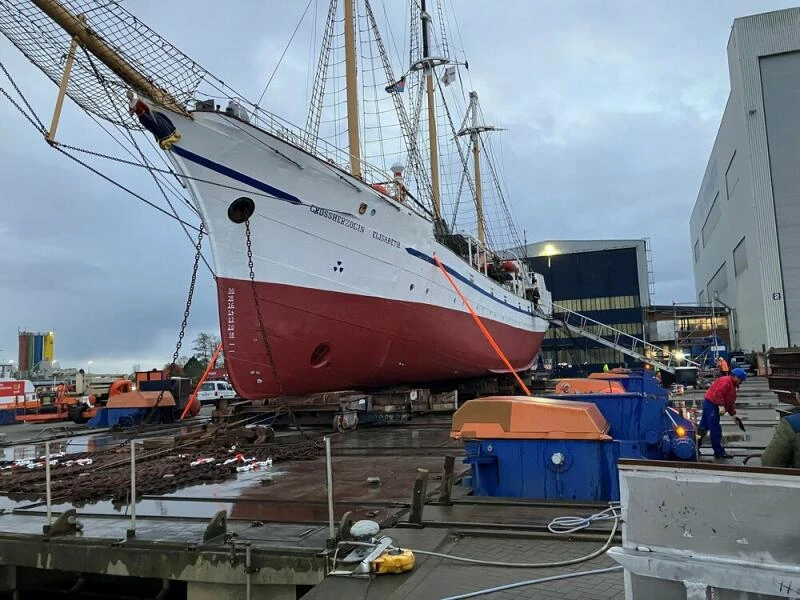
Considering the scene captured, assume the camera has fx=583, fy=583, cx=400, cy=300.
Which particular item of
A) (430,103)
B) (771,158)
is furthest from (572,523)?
(771,158)

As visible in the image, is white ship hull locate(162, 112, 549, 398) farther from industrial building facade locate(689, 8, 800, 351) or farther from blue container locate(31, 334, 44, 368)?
blue container locate(31, 334, 44, 368)

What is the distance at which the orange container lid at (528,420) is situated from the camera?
569 centimetres

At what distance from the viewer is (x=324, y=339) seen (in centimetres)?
1230

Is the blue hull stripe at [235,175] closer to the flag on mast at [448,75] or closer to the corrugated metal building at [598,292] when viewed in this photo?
the flag on mast at [448,75]

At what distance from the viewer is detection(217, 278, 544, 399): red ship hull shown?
11625 millimetres

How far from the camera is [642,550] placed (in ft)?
8.19

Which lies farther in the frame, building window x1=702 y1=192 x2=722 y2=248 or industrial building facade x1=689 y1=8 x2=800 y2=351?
building window x1=702 y1=192 x2=722 y2=248

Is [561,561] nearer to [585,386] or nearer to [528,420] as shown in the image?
[528,420]

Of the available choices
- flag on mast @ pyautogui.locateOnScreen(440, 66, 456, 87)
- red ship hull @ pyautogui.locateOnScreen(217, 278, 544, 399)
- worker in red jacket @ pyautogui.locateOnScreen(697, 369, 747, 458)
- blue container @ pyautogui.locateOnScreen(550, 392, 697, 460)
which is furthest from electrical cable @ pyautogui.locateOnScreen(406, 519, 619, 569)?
flag on mast @ pyautogui.locateOnScreen(440, 66, 456, 87)

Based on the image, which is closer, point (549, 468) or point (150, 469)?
point (549, 468)

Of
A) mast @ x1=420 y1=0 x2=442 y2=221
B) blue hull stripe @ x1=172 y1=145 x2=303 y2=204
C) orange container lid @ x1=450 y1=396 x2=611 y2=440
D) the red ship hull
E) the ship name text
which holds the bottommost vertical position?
orange container lid @ x1=450 y1=396 x2=611 y2=440

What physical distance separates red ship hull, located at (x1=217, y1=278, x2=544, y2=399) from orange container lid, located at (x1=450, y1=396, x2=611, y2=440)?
643 centimetres

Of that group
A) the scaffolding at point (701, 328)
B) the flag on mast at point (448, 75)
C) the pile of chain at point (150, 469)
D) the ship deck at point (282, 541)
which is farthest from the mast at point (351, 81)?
the scaffolding at point (701, 328)

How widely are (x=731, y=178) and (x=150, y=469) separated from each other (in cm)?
4454
